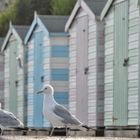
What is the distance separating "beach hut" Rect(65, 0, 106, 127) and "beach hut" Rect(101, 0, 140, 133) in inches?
25.5

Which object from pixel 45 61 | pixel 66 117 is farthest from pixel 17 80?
pixel 66 117

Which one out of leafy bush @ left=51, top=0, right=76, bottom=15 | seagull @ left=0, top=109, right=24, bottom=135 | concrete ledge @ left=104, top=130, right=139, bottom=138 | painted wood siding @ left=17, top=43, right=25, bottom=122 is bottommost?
concrete ledge @ left=104, top=130, right=139, bottom=138

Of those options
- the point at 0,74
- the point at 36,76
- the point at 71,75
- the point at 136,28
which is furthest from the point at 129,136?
the point at 0,74

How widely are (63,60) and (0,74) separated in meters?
10.0

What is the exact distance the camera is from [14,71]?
111 ft

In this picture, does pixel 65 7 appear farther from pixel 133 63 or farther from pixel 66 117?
pixel 66 117

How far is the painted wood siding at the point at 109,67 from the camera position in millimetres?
23203

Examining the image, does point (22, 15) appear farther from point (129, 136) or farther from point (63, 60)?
point (129, 136)

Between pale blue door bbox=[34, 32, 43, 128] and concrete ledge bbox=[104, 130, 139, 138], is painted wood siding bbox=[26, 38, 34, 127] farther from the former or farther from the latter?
concrete ledge bbox=[104, 130, 139, 138]

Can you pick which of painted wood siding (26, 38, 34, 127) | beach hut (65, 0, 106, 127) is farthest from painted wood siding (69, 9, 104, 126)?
painted wood siding (26, 38, 34, 127)

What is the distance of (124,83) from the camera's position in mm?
21969

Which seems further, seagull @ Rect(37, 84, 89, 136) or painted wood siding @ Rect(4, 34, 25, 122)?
painted wood siding @ Rect(4, 34, 25, 122)

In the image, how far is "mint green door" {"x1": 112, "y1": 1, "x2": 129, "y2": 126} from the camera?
72.0 ft

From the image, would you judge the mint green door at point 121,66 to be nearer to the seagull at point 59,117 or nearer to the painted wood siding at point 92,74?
the painted wood siding at point 92,74
